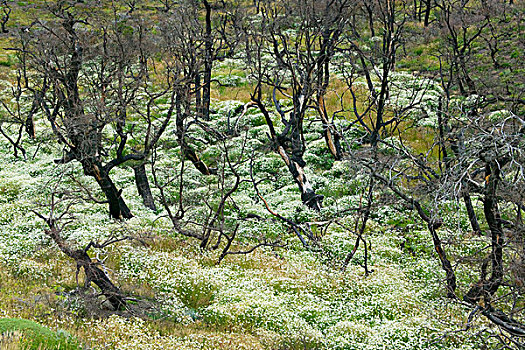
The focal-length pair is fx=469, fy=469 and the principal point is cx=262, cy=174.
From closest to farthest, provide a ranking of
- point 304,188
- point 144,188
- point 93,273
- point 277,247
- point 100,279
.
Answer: point 93,273 → point 100,279 → point 277,247 → point 304,188 → point 144,188

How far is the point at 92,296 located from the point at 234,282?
272 cm

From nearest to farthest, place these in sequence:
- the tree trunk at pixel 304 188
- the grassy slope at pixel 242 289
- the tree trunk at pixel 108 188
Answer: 1. the grassy slope at pixel 242 289
2. the tree trunk at pixel 108 188
3. the tree trunk at pixel 304 188

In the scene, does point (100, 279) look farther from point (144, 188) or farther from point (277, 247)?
point (144, 188)

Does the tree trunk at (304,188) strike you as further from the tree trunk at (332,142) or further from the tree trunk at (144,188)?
the tree trunk at (144,188)

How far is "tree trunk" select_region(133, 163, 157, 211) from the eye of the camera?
551 inches

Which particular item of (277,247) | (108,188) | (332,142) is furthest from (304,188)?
(108,188)

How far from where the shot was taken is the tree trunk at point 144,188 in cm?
1400

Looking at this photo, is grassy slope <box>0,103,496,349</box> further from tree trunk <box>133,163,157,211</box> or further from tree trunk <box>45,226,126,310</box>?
tree trunk <box>133,163,157,211</box>

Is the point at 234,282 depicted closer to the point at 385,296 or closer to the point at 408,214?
the point at 385,296

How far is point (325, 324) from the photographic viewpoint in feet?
26.3

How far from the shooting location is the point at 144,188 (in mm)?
14203

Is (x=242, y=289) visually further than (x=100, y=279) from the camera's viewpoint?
Yes

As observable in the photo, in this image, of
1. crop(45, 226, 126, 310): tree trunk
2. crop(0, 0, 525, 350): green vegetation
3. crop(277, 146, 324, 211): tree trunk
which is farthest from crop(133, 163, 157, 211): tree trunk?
crop(45, 226, 126, 310): tree trunk

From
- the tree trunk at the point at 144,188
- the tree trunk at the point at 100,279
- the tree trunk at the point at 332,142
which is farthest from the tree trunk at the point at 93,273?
the tree trunk at the point at 332,142
